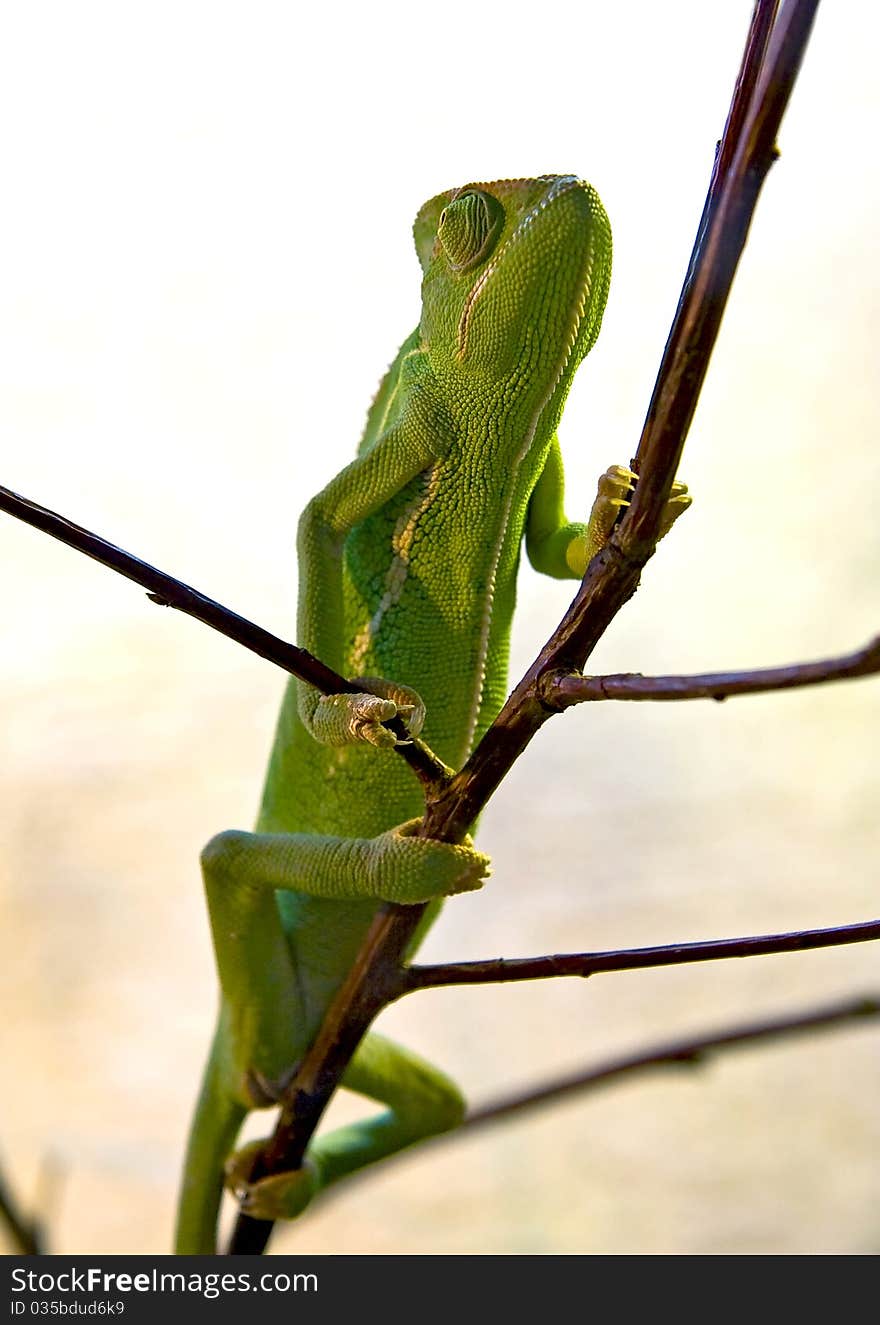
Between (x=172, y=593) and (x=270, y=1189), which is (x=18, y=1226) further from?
(x=172, y=593)

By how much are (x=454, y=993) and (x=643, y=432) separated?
92.9 inches

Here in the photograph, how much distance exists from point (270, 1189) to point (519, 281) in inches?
41.8

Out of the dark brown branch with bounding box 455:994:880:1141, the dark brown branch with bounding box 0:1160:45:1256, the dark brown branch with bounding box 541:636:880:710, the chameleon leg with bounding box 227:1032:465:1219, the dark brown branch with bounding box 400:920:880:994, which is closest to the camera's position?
the dark brown branch with bounding box 541:636:880:710

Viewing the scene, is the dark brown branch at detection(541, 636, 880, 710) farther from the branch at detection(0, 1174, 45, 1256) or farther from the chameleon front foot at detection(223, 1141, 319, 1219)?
the branch at detection(0, 1174, 45, 1256)

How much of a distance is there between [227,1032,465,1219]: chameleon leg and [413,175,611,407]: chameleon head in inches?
35.9

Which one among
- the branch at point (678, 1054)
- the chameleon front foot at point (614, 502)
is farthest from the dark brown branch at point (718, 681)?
the branch at point (678, 1054)

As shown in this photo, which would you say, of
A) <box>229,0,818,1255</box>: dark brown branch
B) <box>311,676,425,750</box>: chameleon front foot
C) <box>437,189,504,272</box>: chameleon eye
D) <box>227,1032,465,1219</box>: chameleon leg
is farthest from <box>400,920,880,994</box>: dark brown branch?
<box>437,189,504,272</box>: chameleon eye

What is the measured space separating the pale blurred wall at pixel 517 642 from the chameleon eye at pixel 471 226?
2.44 feet

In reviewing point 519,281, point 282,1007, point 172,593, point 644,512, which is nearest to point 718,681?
point 644,512

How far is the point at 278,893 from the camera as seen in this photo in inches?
62.4

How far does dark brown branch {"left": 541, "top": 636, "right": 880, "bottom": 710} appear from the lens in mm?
612

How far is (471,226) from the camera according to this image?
3.85 feet

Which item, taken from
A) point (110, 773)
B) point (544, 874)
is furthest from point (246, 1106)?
point (544, 874)
